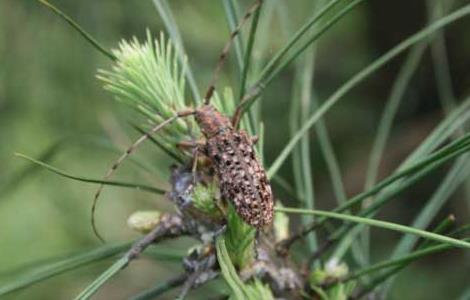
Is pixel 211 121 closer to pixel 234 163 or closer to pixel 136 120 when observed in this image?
pixel 234 163

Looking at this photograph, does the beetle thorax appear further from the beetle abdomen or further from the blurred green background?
the blurred green background

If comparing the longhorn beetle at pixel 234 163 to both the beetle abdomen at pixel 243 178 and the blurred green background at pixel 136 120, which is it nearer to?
the beetle abdomen at pixel 243 178

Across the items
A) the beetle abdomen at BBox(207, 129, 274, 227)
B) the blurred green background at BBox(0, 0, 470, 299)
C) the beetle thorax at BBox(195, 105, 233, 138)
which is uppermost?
the blurred green background at BBox(0, 0, 470, 299)

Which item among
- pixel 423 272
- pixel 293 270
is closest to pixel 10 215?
pixel 423 272

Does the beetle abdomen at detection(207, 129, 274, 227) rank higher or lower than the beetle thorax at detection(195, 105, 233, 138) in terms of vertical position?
lower

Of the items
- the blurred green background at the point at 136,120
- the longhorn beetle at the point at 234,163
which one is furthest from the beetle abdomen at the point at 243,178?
the blurred green background at the point at 136,120

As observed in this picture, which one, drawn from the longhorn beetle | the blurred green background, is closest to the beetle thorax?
the longhorn beetle

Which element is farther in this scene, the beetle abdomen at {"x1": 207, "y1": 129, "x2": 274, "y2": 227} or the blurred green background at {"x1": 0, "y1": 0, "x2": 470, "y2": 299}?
the blurred green background at {"x1": 0, "y1": 0, "x2": 470, "y2": 299}
